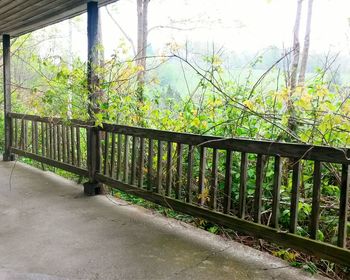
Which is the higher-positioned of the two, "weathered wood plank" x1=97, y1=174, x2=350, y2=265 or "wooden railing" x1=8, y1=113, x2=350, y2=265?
"wooden railing" x1=8, y1=113, x2=350, y2=265

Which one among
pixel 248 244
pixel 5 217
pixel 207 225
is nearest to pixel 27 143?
pixel 5 217

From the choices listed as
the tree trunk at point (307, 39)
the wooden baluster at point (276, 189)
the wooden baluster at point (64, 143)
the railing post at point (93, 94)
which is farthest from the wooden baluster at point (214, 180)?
→ the tree trunk at point (307, 39)

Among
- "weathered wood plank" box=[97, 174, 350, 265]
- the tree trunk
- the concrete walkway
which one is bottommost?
the concrete walkway

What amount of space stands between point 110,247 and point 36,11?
3490 millimetres

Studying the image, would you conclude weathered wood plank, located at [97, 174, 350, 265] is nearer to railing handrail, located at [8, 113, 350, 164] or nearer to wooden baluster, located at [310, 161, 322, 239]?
wooden baluster, located at [310, 161, 322, 239]

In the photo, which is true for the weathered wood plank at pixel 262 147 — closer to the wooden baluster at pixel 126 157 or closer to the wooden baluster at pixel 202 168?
the wooden baluster at pixel 202 168

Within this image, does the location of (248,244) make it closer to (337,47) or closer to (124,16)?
(337,47)

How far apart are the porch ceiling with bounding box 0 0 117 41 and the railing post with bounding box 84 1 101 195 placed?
215 millimetres

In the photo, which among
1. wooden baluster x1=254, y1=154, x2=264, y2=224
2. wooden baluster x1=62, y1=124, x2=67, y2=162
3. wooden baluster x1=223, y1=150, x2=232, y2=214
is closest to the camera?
wooden baluster x1=254, y1=154, x2=264, y2=224

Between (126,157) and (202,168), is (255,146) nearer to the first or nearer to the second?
(202,168)

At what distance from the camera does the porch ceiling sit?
4.23 m

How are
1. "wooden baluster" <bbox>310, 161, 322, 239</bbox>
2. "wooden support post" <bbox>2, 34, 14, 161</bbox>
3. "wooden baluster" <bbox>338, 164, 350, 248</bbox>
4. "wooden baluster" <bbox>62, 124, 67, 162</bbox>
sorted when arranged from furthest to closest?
"wooden support post" <bbox>2, 34, 14, 161</bbox>
"wooden baluster" <bbox>62, 124, 67, 162</bbox>
"wooden baluster" <bbox>310, 161, 322, 239</bbox>
"wooden baluster" <bbox>338, 164, 350, 248</bbox>

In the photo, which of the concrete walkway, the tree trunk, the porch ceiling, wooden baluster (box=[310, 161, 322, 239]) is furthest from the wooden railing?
the tree trunk

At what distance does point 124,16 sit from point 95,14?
31.1 ft
